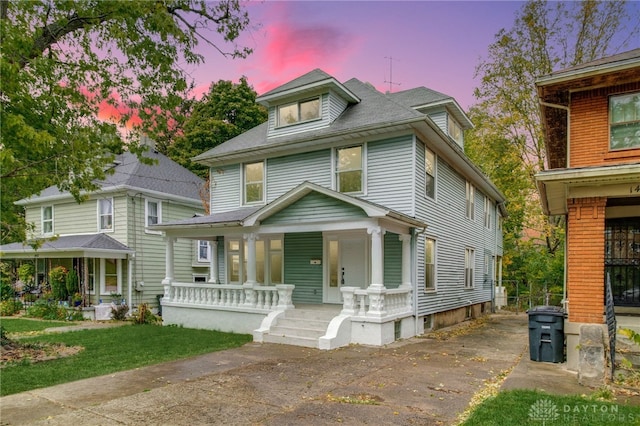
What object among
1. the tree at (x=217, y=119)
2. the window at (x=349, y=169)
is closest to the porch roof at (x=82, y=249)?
the window at (x=349, y=169)

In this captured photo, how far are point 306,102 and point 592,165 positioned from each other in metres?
8.95

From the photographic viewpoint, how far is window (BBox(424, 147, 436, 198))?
1313 centimetres

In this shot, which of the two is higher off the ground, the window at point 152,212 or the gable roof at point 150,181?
the gable roof at point 150,181

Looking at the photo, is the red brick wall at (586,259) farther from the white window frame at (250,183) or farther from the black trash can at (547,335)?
the white window frame at (250,183)

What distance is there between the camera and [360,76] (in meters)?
17.4

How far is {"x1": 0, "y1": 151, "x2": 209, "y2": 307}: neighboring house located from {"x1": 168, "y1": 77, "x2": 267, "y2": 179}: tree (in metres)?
11.8

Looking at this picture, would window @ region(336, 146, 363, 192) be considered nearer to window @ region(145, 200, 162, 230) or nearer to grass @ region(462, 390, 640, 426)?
grass @ region(462, 390, 640, 426)

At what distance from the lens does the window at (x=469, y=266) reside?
1756 centimetres

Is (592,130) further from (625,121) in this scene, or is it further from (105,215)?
(105,215)

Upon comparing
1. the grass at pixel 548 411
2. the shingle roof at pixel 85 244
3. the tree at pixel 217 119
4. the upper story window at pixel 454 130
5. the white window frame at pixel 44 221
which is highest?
the tree at pixel 217 119

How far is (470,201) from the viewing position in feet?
59.6

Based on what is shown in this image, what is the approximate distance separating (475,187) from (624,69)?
11.4 metres

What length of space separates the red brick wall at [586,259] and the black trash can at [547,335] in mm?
409

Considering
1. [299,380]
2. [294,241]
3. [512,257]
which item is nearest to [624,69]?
[299,380]
